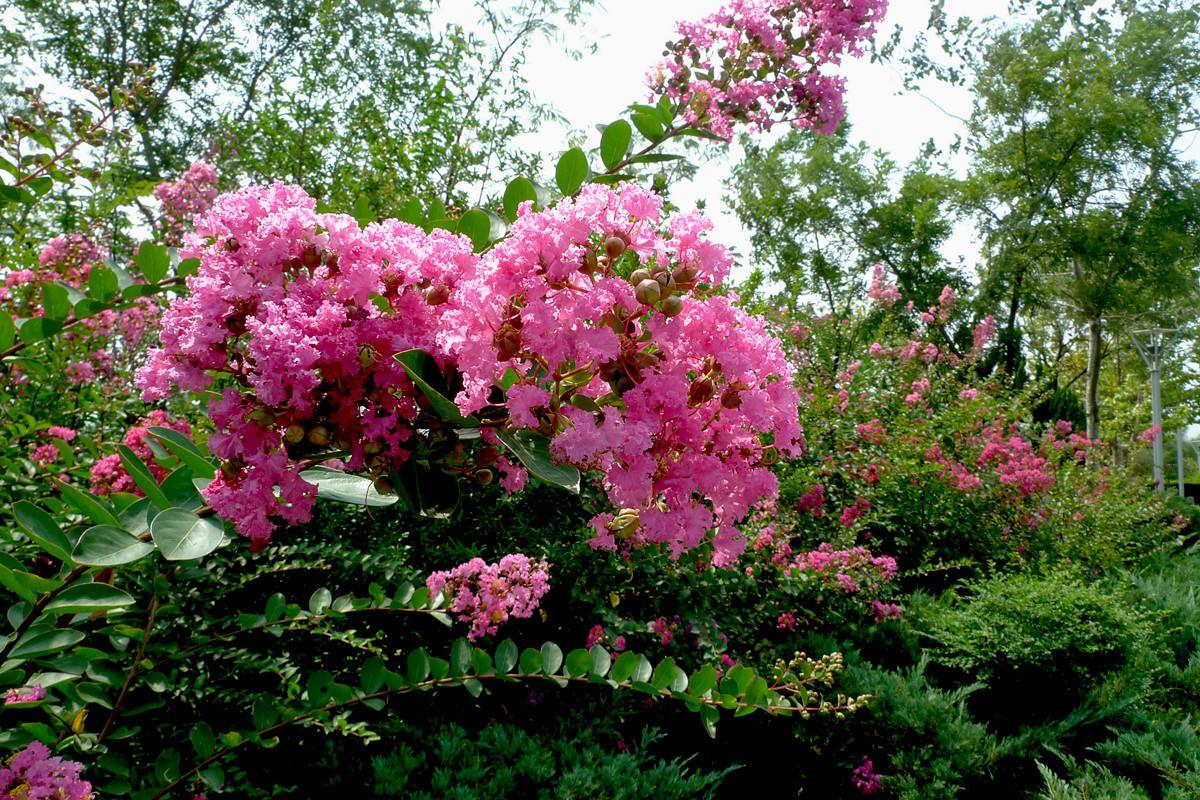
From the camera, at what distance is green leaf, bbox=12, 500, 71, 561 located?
0.88 m

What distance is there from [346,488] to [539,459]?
1.04 feet

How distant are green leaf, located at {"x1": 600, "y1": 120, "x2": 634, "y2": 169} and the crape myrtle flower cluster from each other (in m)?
0.39

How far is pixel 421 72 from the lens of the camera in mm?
6961

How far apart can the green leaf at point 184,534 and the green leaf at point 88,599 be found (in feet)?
0.44

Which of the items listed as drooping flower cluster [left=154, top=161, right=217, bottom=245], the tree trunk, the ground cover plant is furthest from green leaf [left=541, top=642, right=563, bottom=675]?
the tree trunk

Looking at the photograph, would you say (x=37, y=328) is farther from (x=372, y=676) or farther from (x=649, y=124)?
(x=649, y=124)

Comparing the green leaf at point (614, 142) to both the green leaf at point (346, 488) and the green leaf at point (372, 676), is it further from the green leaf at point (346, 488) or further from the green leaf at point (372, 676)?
the green leaf at point (372, 676)

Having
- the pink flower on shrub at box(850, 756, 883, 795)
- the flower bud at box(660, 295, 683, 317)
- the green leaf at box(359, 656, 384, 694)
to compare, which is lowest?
the pink flower on shrub at box(850, 756, 883, 795)

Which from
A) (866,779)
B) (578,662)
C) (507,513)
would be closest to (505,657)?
(578,662)

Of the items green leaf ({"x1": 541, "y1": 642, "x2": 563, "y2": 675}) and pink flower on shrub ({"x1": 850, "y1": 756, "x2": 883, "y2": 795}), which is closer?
green leaf ({"x1": 541, "y1": 642, "x2": 563, "y2": 675})

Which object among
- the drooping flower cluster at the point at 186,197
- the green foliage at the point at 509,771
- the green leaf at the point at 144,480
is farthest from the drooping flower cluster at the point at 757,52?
the drooping flower cluster at the point at 186,197

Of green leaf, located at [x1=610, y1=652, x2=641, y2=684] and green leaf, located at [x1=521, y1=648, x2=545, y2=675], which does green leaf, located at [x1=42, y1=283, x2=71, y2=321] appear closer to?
green leaf, located at [x1=521, y1=648, x2=545, y2=675]

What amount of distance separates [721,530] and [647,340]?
1.27 feet

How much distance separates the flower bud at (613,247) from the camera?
0.83m
